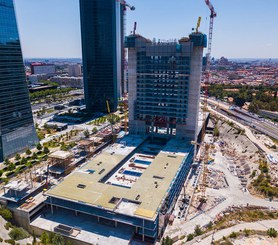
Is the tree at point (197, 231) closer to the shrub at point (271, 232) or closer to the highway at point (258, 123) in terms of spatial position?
the shrub at point (271, 232)

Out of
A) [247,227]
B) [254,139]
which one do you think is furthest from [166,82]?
[247,227]

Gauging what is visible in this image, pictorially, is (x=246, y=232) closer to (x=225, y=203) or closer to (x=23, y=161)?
(x=225, y=203)

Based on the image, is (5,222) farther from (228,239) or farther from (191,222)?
(228,239)

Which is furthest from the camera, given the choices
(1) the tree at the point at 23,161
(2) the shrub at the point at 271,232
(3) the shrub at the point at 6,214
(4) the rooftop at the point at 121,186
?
(1) the tree at the point at 23,161

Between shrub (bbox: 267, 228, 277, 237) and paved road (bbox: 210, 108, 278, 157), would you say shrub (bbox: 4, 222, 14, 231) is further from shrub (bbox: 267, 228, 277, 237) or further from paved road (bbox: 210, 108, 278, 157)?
paved road (bbox: 210, 108, 278, 157)

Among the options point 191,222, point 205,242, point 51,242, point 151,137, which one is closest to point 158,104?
point 151,137

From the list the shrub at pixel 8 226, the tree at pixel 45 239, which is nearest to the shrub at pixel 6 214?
the shrub at pixel 8 226
